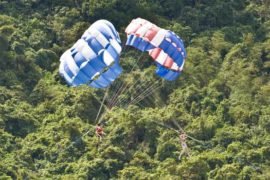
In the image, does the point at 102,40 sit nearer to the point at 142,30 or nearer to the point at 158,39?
the point at 142,30

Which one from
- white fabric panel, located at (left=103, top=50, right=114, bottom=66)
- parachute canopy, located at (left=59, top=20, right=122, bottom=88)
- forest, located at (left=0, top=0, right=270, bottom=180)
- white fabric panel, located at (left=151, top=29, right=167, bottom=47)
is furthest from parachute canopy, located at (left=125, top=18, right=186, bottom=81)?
forest, located at (left=0, top=0, right=270, bottom=180)

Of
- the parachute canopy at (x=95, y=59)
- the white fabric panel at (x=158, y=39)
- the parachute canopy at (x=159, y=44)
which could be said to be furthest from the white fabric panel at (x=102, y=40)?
the white fabric panel at (x=158, y=39)

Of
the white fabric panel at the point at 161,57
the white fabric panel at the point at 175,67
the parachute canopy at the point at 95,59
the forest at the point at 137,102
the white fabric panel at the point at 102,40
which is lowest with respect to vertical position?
the forest at the point at 137,102

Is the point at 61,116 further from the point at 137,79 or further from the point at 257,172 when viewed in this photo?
the point at 257,172

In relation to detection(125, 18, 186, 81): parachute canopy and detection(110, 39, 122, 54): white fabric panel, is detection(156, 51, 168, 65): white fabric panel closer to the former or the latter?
detection(125, 18, 186, 81): parachute canopy

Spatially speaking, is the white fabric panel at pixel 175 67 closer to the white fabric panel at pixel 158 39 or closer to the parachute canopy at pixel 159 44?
the parachute canopy at pixel 159 44

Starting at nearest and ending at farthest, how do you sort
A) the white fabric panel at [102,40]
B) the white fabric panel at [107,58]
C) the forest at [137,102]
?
the white fabric panel at [107,58]
the white fabric panel at [102,40]
the forest at [137,102]
